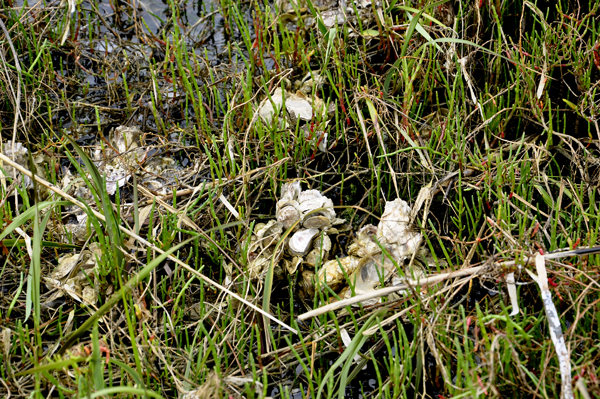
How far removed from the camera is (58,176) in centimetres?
226

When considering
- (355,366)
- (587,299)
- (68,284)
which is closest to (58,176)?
(68,284)

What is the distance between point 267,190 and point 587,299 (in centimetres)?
116

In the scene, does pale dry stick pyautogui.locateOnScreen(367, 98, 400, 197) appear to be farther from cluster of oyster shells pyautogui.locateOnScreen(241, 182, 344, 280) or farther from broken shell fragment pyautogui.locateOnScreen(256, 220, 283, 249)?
broken shell fragment pyautogui.locateOnScreen(256, 220, 283, 249)

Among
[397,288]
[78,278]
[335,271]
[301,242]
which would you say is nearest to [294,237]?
[301,242]

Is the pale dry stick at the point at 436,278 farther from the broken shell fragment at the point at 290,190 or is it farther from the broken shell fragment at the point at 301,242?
the broken shell fragment at the point at 290,190

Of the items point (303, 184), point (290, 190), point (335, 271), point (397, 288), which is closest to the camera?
point (397, 288)

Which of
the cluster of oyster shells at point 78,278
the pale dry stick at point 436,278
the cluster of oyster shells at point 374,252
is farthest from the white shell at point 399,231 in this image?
the cluster of oyster shells at point 78,278

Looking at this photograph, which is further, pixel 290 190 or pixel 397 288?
pixel 290 190

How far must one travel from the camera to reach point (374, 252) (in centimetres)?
188

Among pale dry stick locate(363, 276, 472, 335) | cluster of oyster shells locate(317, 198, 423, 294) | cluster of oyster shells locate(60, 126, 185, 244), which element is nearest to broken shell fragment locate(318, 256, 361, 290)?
cluster of oyster shells locate(317, 198, 423, 294)

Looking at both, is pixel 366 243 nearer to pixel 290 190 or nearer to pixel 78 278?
pixel 290 190

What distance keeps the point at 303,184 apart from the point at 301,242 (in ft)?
1.19

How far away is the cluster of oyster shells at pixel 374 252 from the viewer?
1.84m

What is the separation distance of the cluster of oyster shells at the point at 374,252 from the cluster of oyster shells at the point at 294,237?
0.08m
